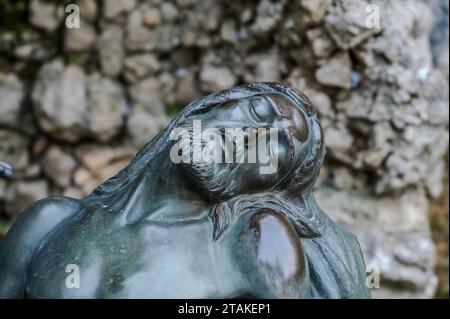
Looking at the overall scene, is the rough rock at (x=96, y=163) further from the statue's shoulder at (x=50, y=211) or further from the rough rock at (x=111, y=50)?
the statue's shoulder at (x=50, y=211)

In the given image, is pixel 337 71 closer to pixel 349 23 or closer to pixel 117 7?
pixel 349 23

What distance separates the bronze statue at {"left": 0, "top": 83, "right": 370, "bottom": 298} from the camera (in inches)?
41.9

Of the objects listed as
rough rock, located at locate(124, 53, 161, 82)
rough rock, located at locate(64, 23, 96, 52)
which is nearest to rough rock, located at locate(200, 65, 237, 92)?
rough rock, located at locate(124, 53, 161, 82)

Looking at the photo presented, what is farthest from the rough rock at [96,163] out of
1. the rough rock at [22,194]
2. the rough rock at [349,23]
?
the rough rock at [349,23]

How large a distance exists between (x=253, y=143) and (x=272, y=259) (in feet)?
0.59

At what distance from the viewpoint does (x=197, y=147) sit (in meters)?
1.08

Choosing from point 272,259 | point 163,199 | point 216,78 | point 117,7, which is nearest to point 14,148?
point 117,7

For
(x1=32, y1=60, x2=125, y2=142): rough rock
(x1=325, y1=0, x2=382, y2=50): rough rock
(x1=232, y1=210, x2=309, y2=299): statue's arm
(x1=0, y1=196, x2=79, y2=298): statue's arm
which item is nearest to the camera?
(x1=232, y1=210, x2=309, y2=299): statue's arm

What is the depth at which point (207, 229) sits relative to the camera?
1.12 m

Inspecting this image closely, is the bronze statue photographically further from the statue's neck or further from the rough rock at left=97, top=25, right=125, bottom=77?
the rough rock at left=97, top=25, right=125, bottom=77

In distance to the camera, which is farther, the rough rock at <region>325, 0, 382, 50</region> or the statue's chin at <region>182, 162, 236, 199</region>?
the rough rock at <region>325, 0, 382, 50</region>

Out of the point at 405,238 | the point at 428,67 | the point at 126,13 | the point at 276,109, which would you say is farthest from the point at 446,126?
the point at 276,109

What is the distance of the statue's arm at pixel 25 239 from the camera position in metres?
1.16

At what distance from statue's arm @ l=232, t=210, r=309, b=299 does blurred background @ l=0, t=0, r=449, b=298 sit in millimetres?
1227
